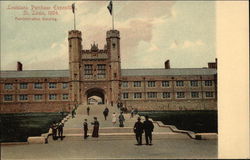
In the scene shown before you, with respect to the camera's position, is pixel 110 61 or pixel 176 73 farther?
pixel 176 73

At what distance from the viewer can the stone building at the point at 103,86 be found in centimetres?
4603

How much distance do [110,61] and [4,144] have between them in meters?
29.7

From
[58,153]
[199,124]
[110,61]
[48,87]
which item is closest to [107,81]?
[110,61]

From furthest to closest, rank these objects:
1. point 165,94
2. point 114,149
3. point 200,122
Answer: point 165,94, point 200,122, point 114,149

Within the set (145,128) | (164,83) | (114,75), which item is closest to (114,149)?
(145,128)

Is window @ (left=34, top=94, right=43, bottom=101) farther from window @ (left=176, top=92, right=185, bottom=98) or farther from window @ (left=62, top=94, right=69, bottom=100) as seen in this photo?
window @ (left=176, top=92, right=185, bottom=98)

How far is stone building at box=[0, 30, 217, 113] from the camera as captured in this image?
151 feet

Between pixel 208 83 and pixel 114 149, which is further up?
pixel 208 83

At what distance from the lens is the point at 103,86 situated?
47.7m

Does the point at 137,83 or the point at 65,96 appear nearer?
the point at 65,96

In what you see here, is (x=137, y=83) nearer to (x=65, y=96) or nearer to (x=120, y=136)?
(x=65, y=96)

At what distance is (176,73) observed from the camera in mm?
49938

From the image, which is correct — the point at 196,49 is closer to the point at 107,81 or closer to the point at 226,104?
the point at 226,104

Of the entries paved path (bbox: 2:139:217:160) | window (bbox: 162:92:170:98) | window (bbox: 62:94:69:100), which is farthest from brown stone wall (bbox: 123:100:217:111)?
paved path (bbox: 2:139:217:160)
